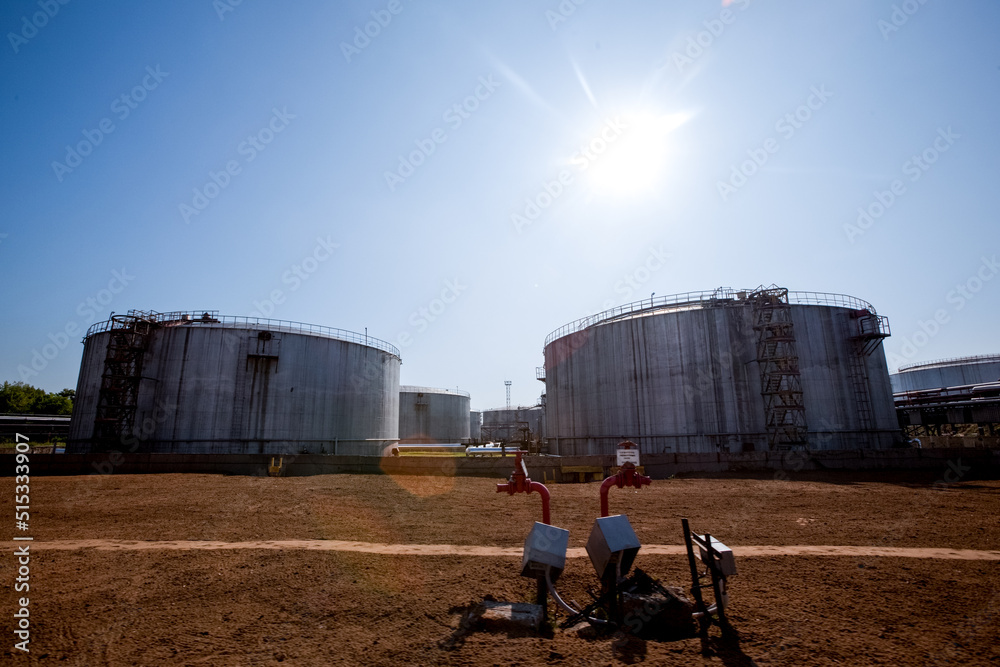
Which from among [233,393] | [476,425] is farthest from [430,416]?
[233,393]

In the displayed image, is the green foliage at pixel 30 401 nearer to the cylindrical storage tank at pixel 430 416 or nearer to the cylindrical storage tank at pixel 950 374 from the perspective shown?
the cylindrical storage tank at pixel 430 416

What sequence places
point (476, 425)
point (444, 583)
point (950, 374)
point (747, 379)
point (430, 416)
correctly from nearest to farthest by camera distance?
point (444, 583), point (747, 379), point (950, 374), point (430, 416), point (476, 425)

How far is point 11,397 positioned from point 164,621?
78.3m

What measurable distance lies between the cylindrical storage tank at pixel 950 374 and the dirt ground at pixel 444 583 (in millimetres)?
57893

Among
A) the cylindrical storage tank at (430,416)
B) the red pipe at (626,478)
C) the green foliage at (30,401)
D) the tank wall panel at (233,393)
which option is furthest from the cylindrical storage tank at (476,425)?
the red pipe at (626,478)

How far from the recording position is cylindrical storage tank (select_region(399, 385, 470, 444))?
6412 cm

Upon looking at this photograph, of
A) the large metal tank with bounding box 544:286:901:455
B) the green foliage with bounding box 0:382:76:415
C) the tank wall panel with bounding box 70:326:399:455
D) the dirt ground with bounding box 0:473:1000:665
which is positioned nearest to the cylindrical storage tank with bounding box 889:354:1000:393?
the large metal tank with bounding box 544:286:901:455

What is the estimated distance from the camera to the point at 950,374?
192 feet

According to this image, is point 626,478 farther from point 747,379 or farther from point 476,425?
point 476,425

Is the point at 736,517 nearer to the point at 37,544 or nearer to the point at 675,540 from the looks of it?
the point at 675,540

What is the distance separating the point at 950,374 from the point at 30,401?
389 ft

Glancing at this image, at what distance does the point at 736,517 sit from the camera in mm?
Result: 13320

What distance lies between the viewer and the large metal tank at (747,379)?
28.3m

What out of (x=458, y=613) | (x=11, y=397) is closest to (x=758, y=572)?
(x=458, y=613)
